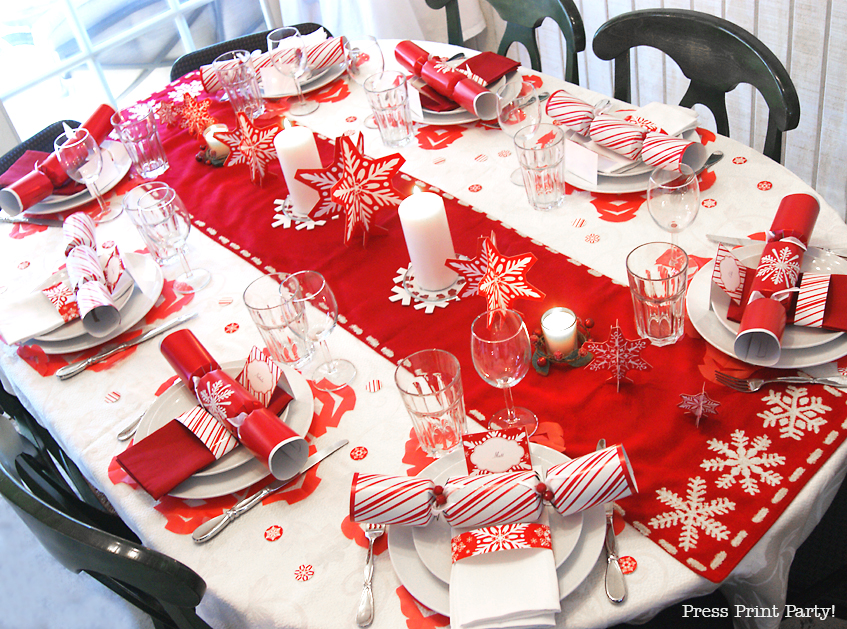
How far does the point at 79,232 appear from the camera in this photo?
5.02 ft

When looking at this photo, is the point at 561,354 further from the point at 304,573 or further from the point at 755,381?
the point at 304,573

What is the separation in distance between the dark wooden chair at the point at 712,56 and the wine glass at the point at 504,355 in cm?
82

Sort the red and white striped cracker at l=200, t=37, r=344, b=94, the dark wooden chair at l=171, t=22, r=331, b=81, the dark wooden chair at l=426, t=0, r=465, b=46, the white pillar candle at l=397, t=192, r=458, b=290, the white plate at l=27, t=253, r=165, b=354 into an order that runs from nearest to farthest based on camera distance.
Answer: the white pillar candle at l=397, t=192, r=458, b=290, the white plate at l=27, t=253, r=165, b=354, the red and white striped cracker at l=200, t=37, r=344, b=94, the dark wooden chair at l=426, t=0, r=465, b=46, the dark wooden chair at l=171, t=22, r=331, b=81

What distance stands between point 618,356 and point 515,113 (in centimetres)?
71

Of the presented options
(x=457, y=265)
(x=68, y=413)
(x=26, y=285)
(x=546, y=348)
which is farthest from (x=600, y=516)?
(x=26, y=285)

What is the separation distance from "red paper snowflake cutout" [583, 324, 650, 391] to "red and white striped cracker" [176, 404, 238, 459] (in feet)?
1.85

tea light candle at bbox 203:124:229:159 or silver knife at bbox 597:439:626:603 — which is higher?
tea light candle at bbox 203:124:229:159

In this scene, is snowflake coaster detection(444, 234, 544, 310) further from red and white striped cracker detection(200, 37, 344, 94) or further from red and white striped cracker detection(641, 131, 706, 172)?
red and white striped cracker detection(200, 37, 344, 94)

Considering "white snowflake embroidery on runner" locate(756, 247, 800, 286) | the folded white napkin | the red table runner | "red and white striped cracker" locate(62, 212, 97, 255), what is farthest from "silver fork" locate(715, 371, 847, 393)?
"red and white striped cracker" locate(62, 212, 97, 255)

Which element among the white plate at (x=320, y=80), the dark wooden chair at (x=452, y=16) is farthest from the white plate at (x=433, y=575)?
the dark wooden chair at (x=452, y=16)

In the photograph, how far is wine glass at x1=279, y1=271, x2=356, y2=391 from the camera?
1.14m

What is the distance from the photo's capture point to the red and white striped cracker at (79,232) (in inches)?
59.7

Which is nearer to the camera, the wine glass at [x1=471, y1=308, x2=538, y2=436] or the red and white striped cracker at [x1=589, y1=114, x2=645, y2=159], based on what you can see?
the wine glass at [x1=471, y1=308, x2=538, y2=436]

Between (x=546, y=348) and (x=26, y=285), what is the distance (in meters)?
1.15
